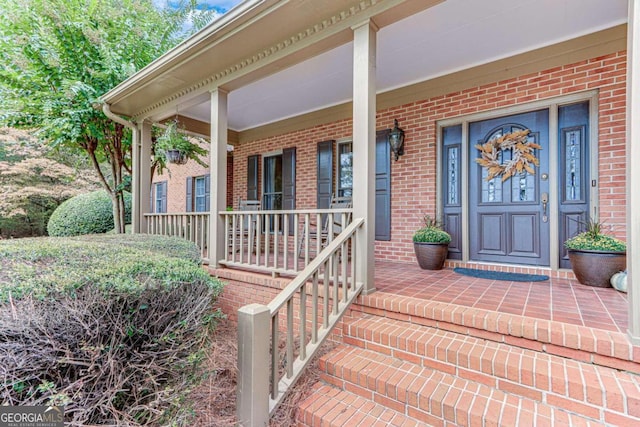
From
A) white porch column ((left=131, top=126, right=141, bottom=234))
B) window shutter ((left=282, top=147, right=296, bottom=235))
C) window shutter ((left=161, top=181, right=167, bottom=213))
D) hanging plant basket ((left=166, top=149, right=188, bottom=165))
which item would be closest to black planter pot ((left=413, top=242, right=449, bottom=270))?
window shutter ((left=282, top=147, right=296, bottom=235))

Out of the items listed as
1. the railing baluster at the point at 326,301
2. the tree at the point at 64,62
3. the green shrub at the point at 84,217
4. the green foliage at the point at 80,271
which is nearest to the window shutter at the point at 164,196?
the green shrub at the point at 84,217

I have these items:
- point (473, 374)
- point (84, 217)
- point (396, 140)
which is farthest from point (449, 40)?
point (84, 217)

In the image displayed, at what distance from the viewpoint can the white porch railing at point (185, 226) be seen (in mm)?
4121

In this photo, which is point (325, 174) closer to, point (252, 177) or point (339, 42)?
point (252, 177)

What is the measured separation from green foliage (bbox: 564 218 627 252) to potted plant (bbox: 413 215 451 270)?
3.92 feet

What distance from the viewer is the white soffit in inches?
107

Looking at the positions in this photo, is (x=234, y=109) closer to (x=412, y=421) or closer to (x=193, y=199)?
(x=193, y=199)

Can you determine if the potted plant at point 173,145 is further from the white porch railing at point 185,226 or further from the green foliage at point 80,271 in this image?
the green foliage at point 80,271

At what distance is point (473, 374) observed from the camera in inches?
70.1

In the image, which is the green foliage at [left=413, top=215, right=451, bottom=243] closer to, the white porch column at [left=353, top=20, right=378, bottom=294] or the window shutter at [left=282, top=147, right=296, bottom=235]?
the white porch column at [left=353, top=20, right=378, bottom=294]

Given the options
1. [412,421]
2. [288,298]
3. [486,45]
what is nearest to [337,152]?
[486,45]

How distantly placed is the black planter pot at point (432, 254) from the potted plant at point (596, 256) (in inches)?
47.5

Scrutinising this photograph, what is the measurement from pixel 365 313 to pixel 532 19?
317cm

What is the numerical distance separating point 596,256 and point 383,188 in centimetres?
256
